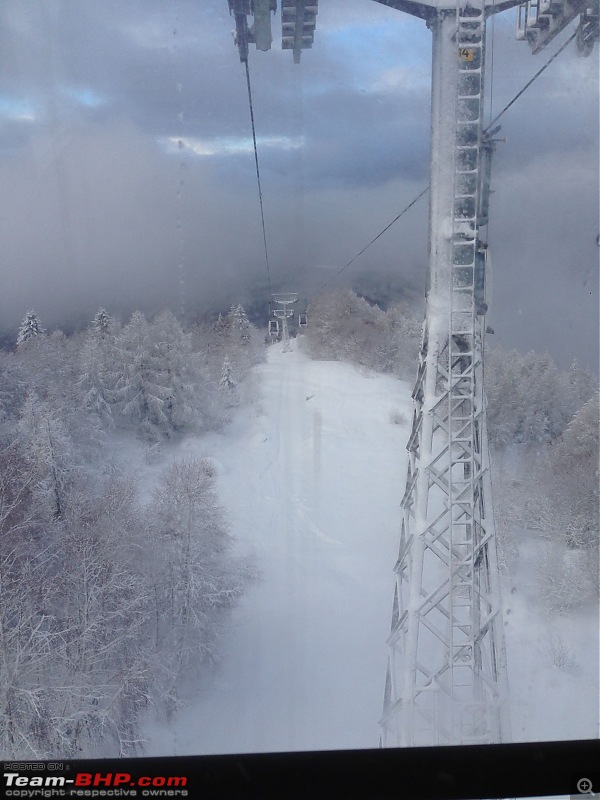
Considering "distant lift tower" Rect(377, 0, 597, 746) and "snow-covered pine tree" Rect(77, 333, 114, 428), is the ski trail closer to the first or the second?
"distant lift tower" Rect(377, 0, 597, 746)

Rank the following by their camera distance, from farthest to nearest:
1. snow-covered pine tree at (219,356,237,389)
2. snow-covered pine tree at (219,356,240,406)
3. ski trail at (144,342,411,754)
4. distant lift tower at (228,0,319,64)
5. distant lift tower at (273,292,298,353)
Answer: snow-covered pine tree at (219,356,237,389)
snow-covered pine tree at (219,356,240,406)
ski trail at (144,342,411,754)
distant lift tower at (273,292,298,353)
distant lift tower at (228,0,319,64)

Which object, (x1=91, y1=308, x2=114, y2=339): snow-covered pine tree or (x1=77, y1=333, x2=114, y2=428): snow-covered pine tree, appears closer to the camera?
(x1=91, y1=308, x2=114, y2=339): snow-covered pine tree

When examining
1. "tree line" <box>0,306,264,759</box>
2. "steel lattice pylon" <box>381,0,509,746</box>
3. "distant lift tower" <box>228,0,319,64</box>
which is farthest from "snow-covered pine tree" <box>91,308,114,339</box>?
"steel lattice pylon" <box>381,0,509,746</box>

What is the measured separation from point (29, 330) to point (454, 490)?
2637mm

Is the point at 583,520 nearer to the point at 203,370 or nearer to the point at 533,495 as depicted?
the point at 533,495

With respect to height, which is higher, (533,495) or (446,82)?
(446,82)

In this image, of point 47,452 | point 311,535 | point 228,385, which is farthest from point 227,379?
point 47,452

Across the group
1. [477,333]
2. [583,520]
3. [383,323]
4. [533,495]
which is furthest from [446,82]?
[533,495]

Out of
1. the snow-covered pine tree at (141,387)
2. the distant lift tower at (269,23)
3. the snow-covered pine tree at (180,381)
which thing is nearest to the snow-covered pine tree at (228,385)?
the snow-covered pine tree at (180,381)

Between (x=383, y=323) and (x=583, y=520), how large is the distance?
2017 mm

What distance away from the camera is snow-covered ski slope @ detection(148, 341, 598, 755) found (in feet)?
9.46

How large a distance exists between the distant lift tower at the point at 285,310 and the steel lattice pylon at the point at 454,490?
2.46 ft

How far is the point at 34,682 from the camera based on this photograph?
2.88m

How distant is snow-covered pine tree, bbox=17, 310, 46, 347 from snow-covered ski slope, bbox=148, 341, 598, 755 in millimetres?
1244
